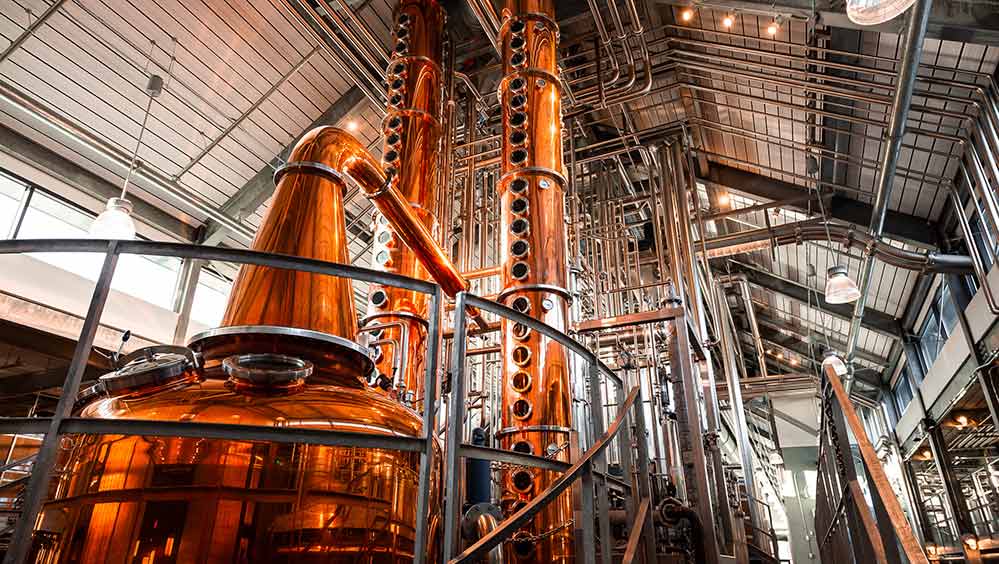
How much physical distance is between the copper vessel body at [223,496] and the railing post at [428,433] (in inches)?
9.2

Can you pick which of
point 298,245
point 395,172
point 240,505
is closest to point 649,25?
point 395,172

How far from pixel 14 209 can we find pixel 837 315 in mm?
16563

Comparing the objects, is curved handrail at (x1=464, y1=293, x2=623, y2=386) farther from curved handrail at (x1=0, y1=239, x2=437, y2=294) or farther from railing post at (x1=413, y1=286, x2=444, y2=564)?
curved handrail at (x1=0, y1=239, x2=437, y2=294)

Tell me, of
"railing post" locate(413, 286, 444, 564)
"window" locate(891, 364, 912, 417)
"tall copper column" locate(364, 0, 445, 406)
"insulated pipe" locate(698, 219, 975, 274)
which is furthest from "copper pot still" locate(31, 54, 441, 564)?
"window" locate(891, 364, 912, 417)

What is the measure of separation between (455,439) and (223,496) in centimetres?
88

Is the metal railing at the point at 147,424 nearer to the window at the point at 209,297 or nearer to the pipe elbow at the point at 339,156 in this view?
the pipe elbow at the point at 339,156

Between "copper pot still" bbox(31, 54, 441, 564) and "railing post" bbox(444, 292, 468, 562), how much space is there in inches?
11.0

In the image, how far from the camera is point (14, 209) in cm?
873

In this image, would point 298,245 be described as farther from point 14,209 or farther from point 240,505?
point 14,209

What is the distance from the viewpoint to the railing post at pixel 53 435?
1.91 meters

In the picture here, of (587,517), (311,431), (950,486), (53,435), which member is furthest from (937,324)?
(53,435)

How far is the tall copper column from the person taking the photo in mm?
6035

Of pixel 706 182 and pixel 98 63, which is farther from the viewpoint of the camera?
pixel 706 182

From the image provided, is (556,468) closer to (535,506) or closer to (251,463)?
(535,506)
